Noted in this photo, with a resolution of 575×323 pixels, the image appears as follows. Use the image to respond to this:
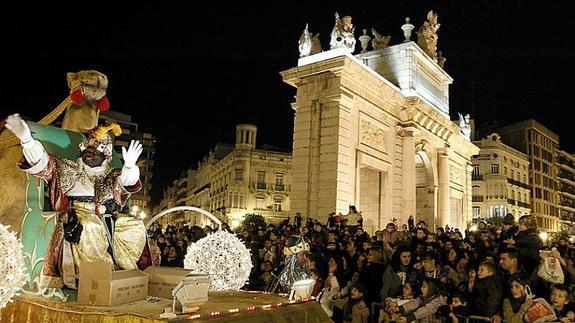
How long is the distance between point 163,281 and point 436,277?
474 centimetres

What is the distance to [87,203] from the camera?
605 centimetres

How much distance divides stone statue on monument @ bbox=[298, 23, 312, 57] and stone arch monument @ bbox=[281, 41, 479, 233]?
480 mm

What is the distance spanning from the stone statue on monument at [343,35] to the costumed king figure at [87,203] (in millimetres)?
14307

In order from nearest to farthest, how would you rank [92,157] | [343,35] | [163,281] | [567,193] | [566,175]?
1. [163,281]
2. [92,157]
3. [343,35]
4. [567,193]
5. [566,175]

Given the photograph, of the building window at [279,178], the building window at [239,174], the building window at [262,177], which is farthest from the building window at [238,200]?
the building window at [279,178]

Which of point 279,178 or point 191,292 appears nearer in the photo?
point 191,292

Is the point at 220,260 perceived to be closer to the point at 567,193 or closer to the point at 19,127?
the point at 19,127

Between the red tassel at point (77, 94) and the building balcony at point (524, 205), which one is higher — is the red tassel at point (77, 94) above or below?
below

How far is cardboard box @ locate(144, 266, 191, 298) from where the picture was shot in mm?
5660

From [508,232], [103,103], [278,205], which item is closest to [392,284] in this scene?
[508,232]

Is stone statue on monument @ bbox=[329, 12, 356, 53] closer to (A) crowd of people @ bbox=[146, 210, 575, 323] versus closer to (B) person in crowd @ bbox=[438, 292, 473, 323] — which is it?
(A) crowd of people @ bbox=[146, 210, 575, 323]

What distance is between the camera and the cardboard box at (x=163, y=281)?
5.66 m

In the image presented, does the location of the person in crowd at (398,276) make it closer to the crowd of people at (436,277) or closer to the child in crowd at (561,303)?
the crowd of people at (436,277)

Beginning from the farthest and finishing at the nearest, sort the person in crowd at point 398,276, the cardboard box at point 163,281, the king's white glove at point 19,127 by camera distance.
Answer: the person in crowd at point 398,276
the cardboard box at point 163,281
the king's white glove at point 19,127
